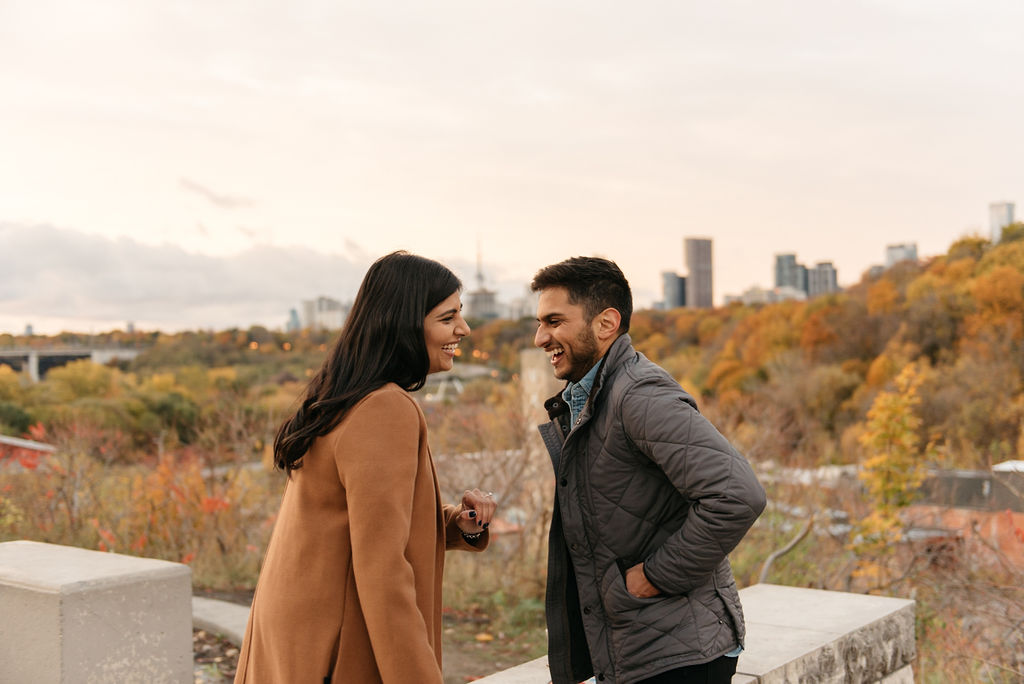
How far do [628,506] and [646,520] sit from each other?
0.19 ft

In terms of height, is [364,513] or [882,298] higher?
[882,298]

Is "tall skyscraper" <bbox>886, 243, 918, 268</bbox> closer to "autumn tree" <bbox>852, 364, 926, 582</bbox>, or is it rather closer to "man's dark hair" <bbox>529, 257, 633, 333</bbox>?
"autumn tree" <bbox>852, 364, 926, 582</bbox>

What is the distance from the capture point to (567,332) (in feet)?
8.09

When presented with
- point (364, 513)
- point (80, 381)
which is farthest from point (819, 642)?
point (80, 381)

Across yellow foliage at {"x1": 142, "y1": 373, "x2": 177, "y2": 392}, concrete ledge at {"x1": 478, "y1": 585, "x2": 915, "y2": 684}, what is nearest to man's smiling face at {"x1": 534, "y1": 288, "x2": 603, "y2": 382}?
concrete ledge at {"x1": 478, "y1": 585, "x2": 915, "y2": 684}

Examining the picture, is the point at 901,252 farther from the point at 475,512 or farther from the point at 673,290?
the point at 475,512

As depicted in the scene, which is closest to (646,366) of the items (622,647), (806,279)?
(622,647)

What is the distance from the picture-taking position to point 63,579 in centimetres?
372

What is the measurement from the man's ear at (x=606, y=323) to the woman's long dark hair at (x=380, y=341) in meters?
0.44

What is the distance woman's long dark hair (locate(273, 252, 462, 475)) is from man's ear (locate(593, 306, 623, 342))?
17.4 inches

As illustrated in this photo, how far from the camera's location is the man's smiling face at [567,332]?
2.46 meters

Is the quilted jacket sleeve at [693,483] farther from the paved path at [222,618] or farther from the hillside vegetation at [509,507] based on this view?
the paved path at [222,618]

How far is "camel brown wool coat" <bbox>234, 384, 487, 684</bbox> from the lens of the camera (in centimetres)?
193

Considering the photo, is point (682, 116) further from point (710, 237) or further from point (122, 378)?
point (710, 237)
